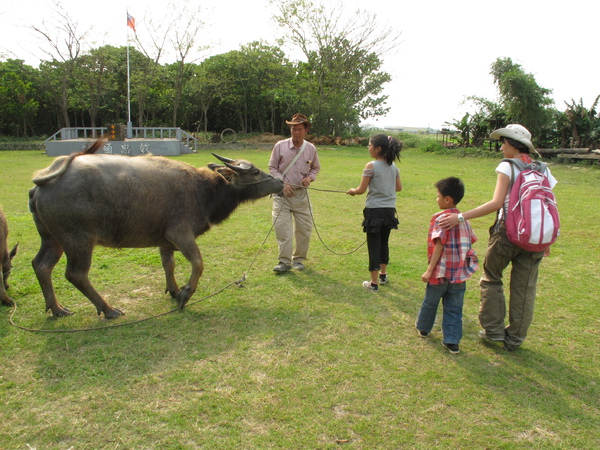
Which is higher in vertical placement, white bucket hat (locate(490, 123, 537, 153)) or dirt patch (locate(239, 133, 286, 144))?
white bucket hat (locate(490, 123, 537, 153))

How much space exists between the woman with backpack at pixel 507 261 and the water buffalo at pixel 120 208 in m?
2.70

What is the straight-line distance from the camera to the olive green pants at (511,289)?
12.8 ft

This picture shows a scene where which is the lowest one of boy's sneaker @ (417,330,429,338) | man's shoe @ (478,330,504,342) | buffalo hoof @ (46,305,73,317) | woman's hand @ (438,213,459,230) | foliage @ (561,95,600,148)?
buffalo hoof @ (46,305,73,317)

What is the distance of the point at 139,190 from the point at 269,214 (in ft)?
17.1

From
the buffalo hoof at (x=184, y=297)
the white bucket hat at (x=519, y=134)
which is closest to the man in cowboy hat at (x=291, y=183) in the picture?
the buffalo hoof at (x=184, y=297)

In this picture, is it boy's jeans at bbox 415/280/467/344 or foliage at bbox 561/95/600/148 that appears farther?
foliage at bbox 561/95/600/148

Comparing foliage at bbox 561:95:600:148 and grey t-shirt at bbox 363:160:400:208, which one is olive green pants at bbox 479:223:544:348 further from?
foliage at bbox 561:95:600:148

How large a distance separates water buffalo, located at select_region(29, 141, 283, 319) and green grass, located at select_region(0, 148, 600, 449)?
48 centimetres

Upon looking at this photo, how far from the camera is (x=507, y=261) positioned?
3959 millimetres

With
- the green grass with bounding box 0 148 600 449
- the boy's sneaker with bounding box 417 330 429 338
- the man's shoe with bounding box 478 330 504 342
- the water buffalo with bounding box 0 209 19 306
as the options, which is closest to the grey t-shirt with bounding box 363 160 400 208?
the green grass with bounding box 0 148 600 449

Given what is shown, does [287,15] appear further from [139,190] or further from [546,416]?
[546,416]

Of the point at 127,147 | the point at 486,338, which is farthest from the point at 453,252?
the point at 127,147

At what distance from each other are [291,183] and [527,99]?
2225cm

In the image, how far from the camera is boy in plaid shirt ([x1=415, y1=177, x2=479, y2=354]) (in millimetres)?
3875
